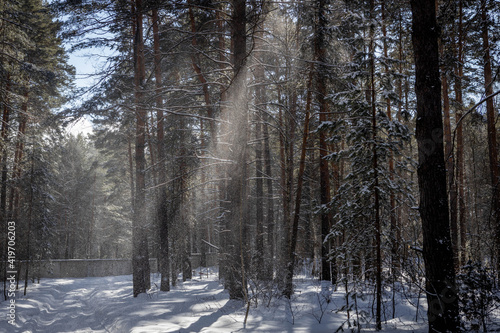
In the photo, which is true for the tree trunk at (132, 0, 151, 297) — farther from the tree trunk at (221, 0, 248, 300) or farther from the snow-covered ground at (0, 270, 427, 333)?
the tree trunk at (221, 0, 248, 300)

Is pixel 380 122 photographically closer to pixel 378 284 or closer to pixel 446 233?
pixel 446 233

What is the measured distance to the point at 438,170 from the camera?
5027mm

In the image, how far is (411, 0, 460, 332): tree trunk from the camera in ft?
15.8

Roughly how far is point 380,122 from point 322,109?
5.69 m

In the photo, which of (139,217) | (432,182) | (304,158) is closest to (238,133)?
(304,158)

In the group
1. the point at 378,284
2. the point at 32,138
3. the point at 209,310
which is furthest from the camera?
the point at 32,138

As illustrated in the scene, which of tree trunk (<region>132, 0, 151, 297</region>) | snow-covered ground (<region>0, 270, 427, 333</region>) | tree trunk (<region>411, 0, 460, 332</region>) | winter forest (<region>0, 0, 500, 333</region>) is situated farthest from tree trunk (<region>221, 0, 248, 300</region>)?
tree trunk (<region>132, 0, 151, 297</region>)

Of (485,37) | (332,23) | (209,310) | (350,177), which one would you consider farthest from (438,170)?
(485,37)

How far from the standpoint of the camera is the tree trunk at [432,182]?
15.8 feet

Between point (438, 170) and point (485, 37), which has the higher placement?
point (485, 37)

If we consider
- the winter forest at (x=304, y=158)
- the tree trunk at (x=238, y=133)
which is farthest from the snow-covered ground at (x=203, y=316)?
the tree trunk at (x=238, y=133)

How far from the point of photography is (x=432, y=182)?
199 inches

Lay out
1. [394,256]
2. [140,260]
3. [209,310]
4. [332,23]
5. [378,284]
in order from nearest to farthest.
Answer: [378,284], [394,256], [209,310], [332,23], [140,260]

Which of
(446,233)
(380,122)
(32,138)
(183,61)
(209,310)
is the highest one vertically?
(183,61)
